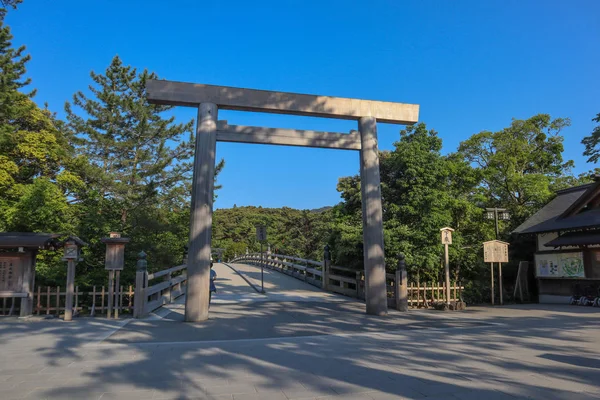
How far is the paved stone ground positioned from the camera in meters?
4.05

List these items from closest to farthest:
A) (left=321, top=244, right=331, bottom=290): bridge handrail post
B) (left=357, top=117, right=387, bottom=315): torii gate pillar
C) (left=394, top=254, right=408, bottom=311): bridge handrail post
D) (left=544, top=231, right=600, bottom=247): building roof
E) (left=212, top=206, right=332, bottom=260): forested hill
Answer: (left=357, top=117, right=387, bottom=315): torii gate pillar < (left=394, top=254, right=408, bottom=311): bridge handrail post < (left=544, top=231, right=600, bottom=247): building roof < (left=321, top=244, right=331, bottom=290): bridge handrail post < (left=212, top=206, right=332, bottom=260): forested hill

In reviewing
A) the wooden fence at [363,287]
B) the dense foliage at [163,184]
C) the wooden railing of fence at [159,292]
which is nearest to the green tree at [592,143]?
the dense foliage at [163,184]

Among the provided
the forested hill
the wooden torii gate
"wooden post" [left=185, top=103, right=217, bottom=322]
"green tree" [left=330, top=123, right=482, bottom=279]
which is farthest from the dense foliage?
the forested hill

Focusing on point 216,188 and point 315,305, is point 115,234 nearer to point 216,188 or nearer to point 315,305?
point 315,305

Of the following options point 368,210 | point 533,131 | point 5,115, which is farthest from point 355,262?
point 5,115

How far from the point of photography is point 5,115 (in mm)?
15695

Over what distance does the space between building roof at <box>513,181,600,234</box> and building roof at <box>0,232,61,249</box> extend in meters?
16.2

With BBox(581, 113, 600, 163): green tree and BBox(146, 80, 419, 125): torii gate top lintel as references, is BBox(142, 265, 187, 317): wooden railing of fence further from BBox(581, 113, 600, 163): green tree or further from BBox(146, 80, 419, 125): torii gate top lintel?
BBox(581, 113, 600, 163): green tree

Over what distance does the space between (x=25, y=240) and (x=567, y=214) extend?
17.5 m

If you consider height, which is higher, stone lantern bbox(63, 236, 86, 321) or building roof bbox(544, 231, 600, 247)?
building roof bbox(544, 231, 600, 247)

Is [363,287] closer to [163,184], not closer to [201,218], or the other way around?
[201,218]

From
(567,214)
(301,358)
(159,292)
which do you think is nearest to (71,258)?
(159,292)

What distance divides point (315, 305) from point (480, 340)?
5.55 metres

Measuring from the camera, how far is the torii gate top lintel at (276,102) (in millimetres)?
9094
